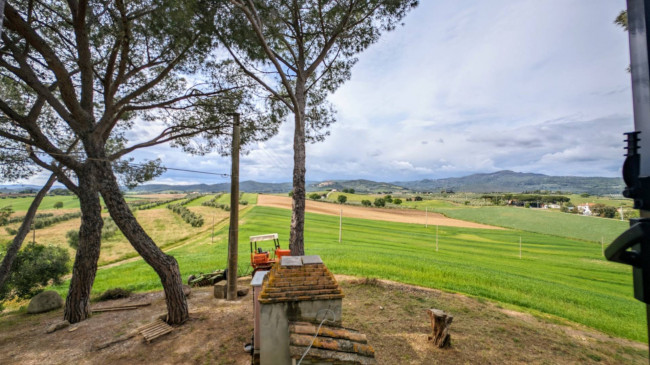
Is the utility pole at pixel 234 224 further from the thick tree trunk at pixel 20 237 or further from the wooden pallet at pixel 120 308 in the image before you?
the thick tree trunk at pixel 20 237

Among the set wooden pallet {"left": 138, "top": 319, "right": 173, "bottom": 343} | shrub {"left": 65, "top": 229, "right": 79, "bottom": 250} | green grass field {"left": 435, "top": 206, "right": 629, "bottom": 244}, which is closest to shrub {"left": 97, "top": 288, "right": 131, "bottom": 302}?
wooden pallet {"left": 138, "top": 319, "right": 173, "bottom": 343}

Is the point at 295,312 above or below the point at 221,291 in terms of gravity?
above

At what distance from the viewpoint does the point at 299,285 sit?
4203 mm

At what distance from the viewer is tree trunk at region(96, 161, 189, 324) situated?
23.6 ft

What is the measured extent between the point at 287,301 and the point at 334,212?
140ft

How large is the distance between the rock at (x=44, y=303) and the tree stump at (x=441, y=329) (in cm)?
1299

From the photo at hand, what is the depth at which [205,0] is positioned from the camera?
7980 millimetres

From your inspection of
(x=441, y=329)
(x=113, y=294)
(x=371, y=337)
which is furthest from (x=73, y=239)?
(x=441, y=329)

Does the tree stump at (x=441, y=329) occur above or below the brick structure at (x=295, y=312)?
below

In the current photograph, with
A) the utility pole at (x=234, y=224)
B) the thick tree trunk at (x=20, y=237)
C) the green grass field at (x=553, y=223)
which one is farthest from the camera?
the green grass field at (x=553, y=223)

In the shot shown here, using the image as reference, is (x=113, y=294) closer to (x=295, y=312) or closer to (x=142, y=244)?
(x=142, y=244)

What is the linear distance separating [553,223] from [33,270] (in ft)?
205

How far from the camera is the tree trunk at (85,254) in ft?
25.2

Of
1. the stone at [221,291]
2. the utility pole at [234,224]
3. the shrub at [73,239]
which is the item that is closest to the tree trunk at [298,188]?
the utility pole at [234,224]
